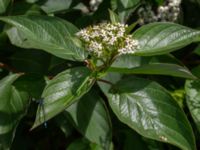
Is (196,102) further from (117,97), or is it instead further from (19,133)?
(19,133)

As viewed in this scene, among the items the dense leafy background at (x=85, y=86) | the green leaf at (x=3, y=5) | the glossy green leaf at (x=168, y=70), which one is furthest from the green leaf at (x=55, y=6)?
the glossy green leaf at (x=168, y=70)

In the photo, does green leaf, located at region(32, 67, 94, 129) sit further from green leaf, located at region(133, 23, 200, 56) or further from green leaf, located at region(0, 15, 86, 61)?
green leaf, located at region(133, 23, 200, 56)

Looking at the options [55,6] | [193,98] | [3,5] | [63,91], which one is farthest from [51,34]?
[193,98]

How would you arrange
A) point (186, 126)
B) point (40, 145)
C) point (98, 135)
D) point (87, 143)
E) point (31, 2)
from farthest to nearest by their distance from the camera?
point (40, 145) → point (31, 2) → point (87, 143) → point (98, 135) → point (186, 126)

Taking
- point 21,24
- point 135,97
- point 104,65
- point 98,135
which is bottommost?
point 98,135

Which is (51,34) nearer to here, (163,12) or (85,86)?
(85,86)

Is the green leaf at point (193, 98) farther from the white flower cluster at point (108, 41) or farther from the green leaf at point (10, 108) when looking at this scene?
the green leaf at point (10, 108)

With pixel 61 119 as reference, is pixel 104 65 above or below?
above

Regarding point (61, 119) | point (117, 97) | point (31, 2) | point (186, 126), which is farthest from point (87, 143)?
point (31, 2)
